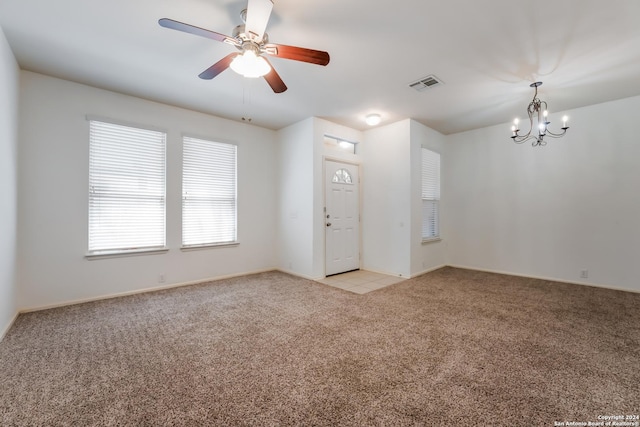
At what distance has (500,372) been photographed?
2.01 metres

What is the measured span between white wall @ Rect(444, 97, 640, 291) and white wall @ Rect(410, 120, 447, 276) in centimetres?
70

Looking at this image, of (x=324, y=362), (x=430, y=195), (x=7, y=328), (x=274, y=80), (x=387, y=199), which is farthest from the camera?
(x=430, y=195)

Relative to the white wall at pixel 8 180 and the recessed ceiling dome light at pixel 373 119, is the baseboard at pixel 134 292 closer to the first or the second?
the white wall at pixel 8 180

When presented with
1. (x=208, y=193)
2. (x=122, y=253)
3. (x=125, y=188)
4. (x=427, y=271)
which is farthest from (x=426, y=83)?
(x=122, y=253)

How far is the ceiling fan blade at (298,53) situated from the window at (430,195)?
3.69 metres

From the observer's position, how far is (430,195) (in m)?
5.55

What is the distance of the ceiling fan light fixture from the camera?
7.20ft

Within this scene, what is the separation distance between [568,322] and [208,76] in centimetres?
456

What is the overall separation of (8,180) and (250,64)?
9.45ft

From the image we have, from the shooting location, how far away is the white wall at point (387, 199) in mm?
4832

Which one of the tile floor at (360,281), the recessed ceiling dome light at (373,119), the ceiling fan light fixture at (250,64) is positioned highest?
the recessed ceiling dome light at (373,119)

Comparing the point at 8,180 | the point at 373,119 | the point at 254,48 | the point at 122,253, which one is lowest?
the point at 122,253

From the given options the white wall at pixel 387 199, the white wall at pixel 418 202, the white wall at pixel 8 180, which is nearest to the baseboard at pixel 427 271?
the white wall at pixel 418 202

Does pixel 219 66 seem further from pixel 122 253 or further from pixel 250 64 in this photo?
pixel 122 253
